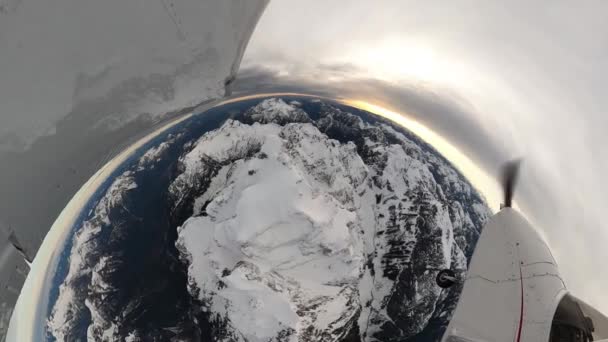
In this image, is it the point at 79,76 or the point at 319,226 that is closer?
the point at 79,76

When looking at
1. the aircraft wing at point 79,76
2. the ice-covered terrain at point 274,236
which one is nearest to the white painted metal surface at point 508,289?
the ice-covered terrain at point 274,236

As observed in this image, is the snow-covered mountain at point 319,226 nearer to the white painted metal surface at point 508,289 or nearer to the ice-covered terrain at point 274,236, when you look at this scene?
the ice-covered terrain at point 274,236

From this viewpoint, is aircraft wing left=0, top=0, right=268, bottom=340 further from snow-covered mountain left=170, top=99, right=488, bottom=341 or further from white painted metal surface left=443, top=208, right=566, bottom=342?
white painted metal surface left=443, top=208, right=566, bottom=342

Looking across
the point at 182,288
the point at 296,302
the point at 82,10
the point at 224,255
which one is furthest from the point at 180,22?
the point at 296,302

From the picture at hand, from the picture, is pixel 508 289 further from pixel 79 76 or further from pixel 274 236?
pixel 79 76

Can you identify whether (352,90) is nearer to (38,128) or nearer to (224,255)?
(224,255)

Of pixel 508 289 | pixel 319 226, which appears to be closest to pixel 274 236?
pixel 319 226
